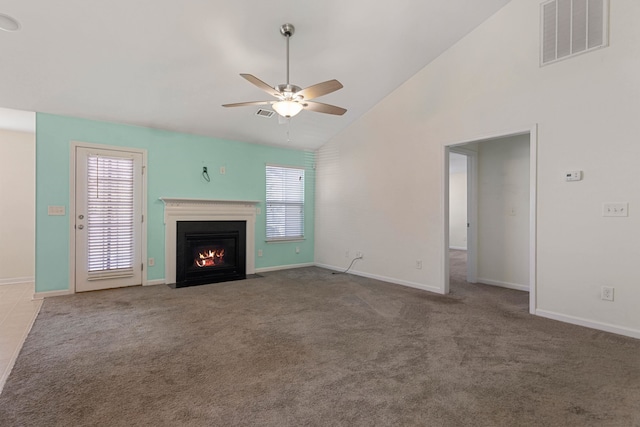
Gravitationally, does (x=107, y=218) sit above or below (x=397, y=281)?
above

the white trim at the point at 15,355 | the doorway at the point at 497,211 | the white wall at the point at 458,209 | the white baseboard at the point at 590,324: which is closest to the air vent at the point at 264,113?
the doorway at the point at 497,211

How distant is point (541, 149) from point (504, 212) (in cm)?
169

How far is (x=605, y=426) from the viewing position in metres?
1.69

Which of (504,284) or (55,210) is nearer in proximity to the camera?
(55,210)

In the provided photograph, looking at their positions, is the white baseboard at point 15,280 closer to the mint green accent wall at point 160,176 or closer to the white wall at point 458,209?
the mint green accent wall at point 160,176

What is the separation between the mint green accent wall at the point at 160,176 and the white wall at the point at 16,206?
1.59 metres

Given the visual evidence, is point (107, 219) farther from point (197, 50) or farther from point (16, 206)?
point (197, 50)

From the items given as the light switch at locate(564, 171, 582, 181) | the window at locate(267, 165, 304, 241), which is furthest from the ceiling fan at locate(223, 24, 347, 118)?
the window at locate(267, 165, 304, 241)

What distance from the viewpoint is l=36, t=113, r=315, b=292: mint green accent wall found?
13.9 ft

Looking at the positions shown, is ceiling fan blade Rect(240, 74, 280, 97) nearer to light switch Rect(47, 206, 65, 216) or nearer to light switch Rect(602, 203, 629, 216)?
light switch Rect(602, 203, 629, 216)

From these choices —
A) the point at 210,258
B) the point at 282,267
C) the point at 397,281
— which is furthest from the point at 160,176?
the point at 397,281

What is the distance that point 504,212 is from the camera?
16.2 ft

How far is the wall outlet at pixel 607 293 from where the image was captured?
9.96 feet

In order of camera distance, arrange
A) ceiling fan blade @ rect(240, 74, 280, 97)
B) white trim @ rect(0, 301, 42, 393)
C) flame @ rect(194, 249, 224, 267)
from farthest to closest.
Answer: flame @ rect(194, 249, 224, 267) < ceiling fan blade @ rect(240, 74, 280, 97) < white trim @ rect(0, 301, 42, 393)
